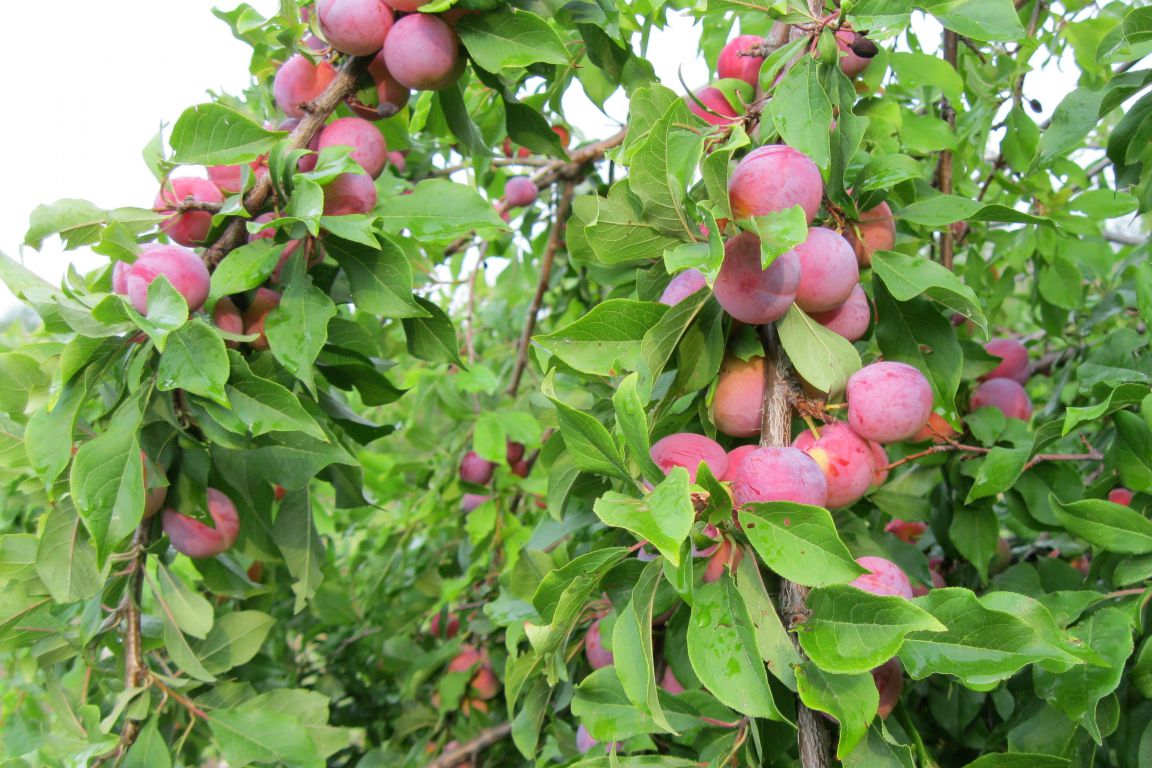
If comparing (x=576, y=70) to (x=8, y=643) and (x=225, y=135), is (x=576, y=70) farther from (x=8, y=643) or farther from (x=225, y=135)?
(x=8, y=643)

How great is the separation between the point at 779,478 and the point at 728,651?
5.7 inches

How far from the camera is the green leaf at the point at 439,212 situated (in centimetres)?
94

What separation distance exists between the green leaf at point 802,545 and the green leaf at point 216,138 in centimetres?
65

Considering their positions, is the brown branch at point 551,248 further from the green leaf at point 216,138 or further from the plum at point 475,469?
the green leaf at point 216,138

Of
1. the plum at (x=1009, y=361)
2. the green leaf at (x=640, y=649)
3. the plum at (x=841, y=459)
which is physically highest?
the plum at (x=841, y=459)

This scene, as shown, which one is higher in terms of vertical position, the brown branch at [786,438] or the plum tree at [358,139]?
the plum tree at [358,139]

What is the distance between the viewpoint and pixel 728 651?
2.18 feet

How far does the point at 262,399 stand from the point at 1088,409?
80cm

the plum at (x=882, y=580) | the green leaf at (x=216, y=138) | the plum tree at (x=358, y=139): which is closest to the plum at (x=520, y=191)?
the plum tree at (x=358, y=139)

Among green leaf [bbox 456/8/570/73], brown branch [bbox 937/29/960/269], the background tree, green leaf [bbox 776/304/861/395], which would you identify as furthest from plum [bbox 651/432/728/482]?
brown branch [bbox 937/29/960/269]

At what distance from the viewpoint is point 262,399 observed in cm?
89

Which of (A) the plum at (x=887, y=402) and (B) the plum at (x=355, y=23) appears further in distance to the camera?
(B) the plum at (x=355, y=23)

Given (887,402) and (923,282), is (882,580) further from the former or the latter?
(923,282)

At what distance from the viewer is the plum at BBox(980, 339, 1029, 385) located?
148 centimetres
